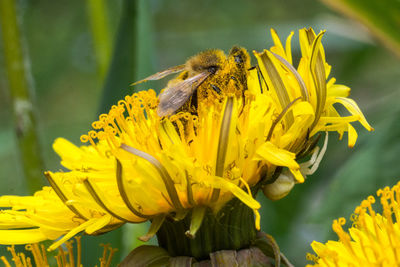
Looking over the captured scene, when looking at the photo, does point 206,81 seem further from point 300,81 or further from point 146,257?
point 146,257

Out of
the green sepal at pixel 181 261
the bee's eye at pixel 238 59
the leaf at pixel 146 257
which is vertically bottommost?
the green sepal at pixel 181 261

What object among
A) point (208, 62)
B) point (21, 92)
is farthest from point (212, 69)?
point (21, 92)

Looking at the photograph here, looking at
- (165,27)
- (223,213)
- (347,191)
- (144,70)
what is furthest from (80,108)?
(223,213)

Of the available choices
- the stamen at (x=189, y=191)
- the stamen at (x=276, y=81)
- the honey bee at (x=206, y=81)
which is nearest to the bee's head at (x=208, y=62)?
the honey bee at (x=206, y=81)

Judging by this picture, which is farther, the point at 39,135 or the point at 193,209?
the point at 39,135

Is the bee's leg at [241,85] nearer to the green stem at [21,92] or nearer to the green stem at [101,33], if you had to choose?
the green stem at [21,92]

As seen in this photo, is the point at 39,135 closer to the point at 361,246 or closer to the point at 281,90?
the point at 281,90
